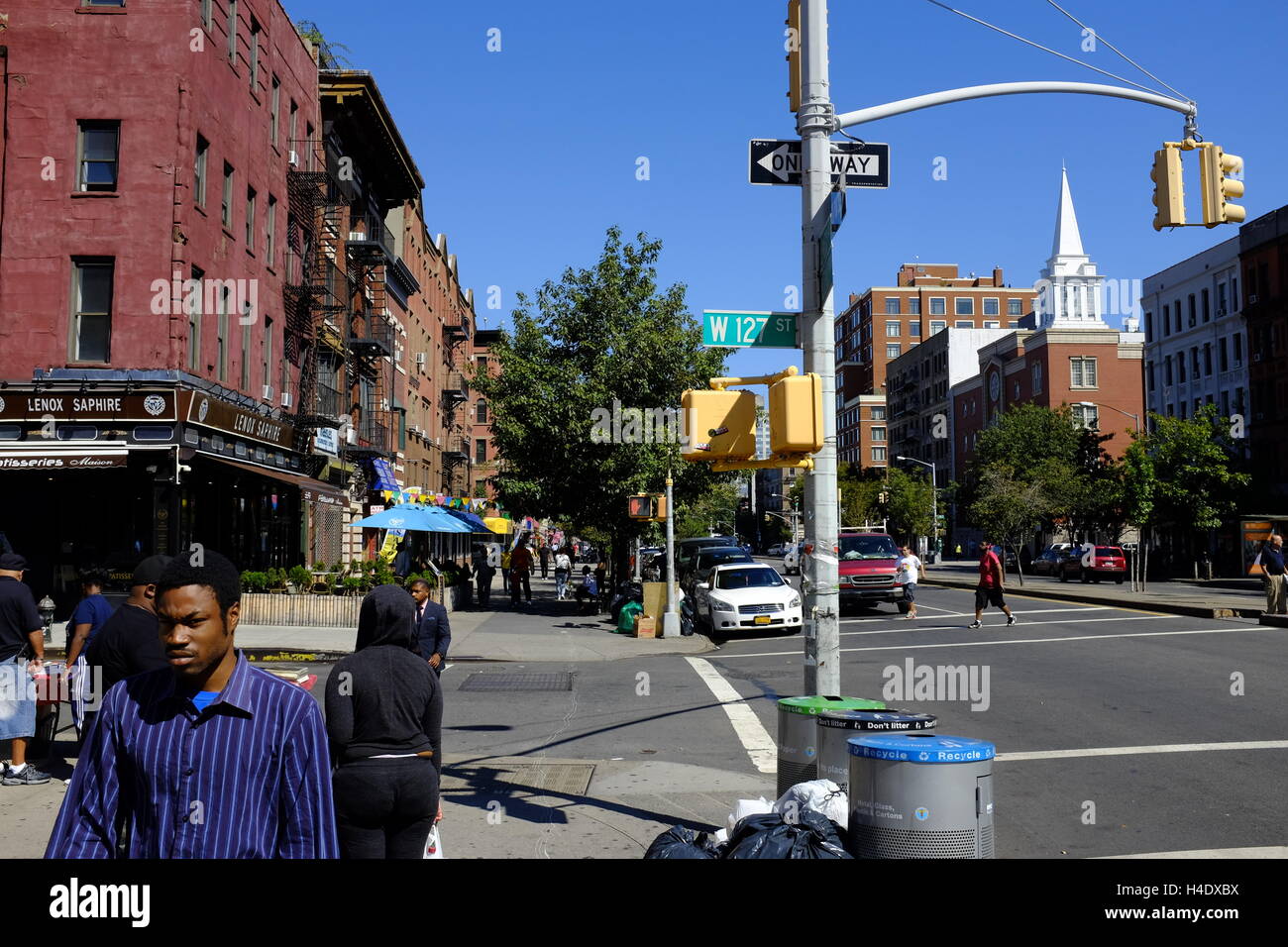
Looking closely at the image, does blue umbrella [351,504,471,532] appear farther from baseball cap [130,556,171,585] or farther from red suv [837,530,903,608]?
baseball cap [130,556,171,585]

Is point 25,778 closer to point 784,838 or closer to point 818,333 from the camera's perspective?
point 784,838

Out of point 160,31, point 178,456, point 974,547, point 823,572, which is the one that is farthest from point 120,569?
point 974,547

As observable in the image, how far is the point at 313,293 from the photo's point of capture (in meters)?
31.4

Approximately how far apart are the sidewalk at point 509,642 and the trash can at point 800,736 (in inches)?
505

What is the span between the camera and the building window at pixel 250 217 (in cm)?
2722

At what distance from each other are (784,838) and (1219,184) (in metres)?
9.44

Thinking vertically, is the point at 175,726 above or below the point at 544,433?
below

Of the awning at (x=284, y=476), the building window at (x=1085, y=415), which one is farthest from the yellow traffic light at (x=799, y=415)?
the building window at (x=1085, y=415)

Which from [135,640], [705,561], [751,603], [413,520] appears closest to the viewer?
[135,640]

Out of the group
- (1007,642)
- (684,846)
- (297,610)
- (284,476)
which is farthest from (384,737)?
(284,476)

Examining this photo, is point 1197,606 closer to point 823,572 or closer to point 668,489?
point 668,489

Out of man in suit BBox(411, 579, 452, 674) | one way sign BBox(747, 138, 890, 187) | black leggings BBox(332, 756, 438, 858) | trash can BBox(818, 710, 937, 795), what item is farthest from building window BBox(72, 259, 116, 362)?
trash can BBox(818, 710, 937, 795)

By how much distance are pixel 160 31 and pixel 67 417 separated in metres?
→ 7.92
